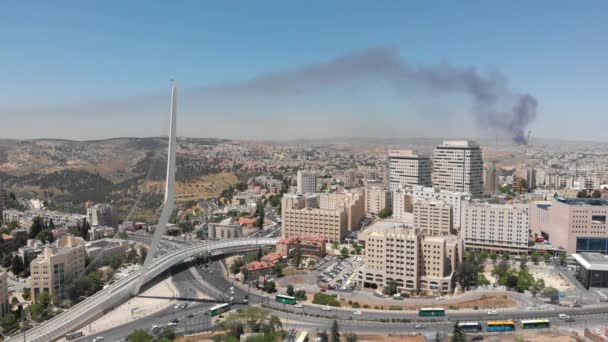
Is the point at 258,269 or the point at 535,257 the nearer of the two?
the point at 258,269

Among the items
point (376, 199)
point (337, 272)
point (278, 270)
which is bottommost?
point (337, 272)

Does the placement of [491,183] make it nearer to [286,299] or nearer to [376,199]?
[376,199]

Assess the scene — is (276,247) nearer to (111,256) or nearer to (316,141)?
(111,256)

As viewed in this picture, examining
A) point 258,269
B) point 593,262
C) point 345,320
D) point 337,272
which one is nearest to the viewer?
point 345,320

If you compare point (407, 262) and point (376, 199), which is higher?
point (376, 199)

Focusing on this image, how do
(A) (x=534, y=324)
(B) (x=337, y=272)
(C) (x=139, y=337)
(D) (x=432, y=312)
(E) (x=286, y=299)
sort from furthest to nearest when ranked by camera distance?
(B) (x=337, y=272) < (E) (x=286, y=299) < (D) (x=432, y=312) < (A) (x=534, y=324) < (C) (x=139, y=337)

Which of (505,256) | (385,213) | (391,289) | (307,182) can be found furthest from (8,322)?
(307,182)

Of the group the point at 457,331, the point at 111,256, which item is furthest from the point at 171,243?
the point at 457,331
